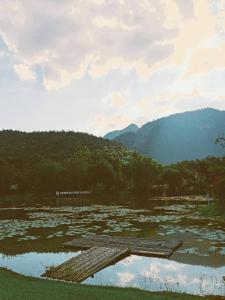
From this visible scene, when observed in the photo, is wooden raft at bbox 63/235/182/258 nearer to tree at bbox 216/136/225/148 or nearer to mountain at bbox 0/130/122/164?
tree at bbox 216/136/225/148

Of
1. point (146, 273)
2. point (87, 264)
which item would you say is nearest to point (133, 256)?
point (87, 264)

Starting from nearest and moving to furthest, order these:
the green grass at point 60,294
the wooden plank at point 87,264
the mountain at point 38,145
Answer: the green grass at point 60,294
the wooden plank at point 87,264
the mountain at point 38,145

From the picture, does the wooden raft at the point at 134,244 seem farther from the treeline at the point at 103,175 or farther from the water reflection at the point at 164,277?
the treeline at the point at 103,175

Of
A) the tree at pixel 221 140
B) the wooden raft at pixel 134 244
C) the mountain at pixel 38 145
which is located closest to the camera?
the tree at pixel 221 140

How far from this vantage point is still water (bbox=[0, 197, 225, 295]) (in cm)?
2530

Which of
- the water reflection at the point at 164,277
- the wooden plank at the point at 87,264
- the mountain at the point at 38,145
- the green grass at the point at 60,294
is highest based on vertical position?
the mountain at the point at 38,145

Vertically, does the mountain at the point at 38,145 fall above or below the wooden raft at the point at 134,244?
above

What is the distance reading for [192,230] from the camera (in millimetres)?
43750

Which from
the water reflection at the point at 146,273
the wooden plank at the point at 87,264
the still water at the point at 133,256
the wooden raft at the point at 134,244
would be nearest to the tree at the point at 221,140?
the still water at the point at 133,256

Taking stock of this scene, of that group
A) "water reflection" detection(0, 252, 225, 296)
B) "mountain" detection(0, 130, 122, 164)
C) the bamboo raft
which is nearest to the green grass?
"water reflection" detection(0, 252, 225, 296)

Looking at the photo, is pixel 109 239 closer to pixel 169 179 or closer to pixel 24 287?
pixel 24 287

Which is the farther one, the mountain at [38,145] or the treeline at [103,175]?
the mountain at [38,145]

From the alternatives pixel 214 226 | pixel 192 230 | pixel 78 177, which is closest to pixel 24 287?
pixel 192 230

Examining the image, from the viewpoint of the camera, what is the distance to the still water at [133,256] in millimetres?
25297
